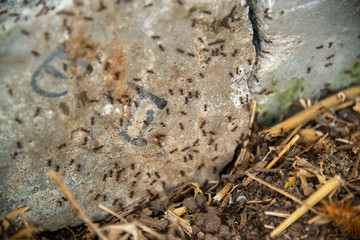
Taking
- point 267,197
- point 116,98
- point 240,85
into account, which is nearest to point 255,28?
point 240,85

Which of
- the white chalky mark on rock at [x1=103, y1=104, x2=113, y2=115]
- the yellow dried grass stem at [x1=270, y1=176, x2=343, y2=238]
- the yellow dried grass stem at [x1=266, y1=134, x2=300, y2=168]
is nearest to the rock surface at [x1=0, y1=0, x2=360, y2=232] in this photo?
the white chalky mark on rock at [x1=103, y1=104, x2=113, y2=115]

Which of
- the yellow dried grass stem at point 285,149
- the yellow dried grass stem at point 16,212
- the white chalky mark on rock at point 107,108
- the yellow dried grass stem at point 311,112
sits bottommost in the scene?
the yellow dried grass stem at point 311,112

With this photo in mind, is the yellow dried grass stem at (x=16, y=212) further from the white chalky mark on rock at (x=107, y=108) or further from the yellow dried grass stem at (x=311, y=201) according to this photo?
the yellow dried grass stem at (x=311, y=201)

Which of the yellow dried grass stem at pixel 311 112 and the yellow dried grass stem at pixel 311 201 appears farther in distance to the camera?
the yellow dried grass stem at pixel 311 112

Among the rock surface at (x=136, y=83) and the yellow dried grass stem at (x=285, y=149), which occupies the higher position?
the rock surface at (x=136, y=83)

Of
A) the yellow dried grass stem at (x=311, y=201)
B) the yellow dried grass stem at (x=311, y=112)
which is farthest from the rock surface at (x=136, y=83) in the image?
the yellow dried grass stem at (x=311, y=201)

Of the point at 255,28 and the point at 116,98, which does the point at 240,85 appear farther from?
the point at 116,98
